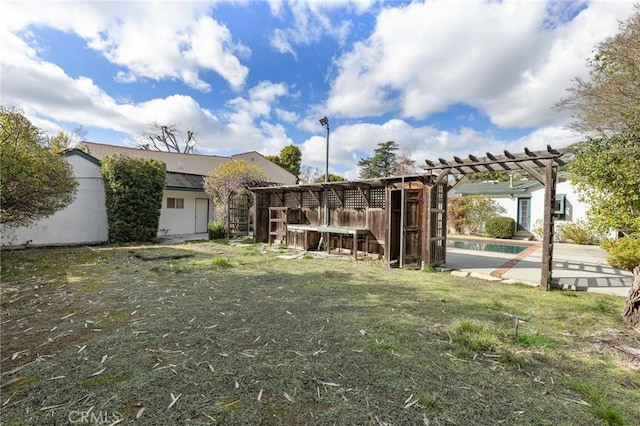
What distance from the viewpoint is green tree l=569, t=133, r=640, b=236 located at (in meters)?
6.09

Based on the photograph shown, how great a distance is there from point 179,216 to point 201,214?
1.22 metres

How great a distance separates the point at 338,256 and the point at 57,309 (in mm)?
6081

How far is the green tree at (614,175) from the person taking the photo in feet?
20.0

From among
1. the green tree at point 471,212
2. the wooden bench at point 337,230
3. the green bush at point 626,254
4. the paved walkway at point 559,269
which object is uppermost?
the green tree at point 471,212

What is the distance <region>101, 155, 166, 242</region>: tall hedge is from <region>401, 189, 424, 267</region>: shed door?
9571mm

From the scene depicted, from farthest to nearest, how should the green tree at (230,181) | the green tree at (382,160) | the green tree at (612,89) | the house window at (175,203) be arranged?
the green tree at (382,160) < the house window at (175,203) < the green tree at (230,181) < the green tree at (612,89)

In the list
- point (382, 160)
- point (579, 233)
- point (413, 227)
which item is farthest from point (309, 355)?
point (382, 160)

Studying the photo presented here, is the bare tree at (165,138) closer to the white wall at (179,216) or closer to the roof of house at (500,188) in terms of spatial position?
the white wall at (179,216)

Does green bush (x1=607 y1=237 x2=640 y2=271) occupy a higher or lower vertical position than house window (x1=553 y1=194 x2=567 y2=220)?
lower

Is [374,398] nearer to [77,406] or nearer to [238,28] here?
[77,406]

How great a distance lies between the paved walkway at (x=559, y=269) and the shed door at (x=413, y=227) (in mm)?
875

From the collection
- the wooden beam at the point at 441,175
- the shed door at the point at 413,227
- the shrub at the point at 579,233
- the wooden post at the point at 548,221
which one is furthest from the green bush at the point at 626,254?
the shrub at the point at 579,233

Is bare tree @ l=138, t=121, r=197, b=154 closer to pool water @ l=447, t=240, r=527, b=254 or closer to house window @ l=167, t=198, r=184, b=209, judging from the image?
house window @ l=167, t=198, r=184, b=209

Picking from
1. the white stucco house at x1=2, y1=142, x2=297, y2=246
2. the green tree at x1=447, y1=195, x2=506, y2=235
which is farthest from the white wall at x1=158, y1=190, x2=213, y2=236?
the green tree at x1=447, y1=195, x2=506, y2=235
